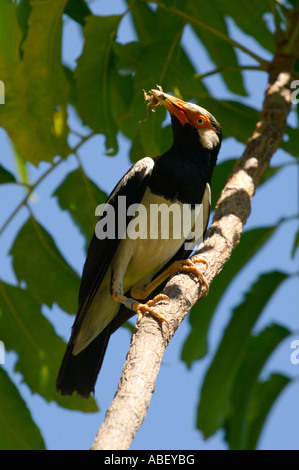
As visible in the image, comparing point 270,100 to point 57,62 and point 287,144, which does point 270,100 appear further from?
point 57,62

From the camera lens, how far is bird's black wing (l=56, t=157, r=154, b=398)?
3.79m

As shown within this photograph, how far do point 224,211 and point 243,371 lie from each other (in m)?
1.42

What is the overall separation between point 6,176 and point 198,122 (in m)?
1.28

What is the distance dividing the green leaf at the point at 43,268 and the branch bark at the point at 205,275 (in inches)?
40.2

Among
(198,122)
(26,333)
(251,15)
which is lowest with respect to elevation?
(26,333)

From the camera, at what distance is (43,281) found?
3939 mm

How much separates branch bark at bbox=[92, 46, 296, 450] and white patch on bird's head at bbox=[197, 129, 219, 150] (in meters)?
0.36

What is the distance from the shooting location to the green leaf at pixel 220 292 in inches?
173

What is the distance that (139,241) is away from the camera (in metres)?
4.07

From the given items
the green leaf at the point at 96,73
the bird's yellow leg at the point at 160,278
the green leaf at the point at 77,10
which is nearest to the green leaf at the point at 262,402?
the bird's yellow leg at the point at 160,278

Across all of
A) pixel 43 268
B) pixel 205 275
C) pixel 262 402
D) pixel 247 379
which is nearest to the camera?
pixel 205 275

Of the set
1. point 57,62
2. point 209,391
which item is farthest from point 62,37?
point 209,391
